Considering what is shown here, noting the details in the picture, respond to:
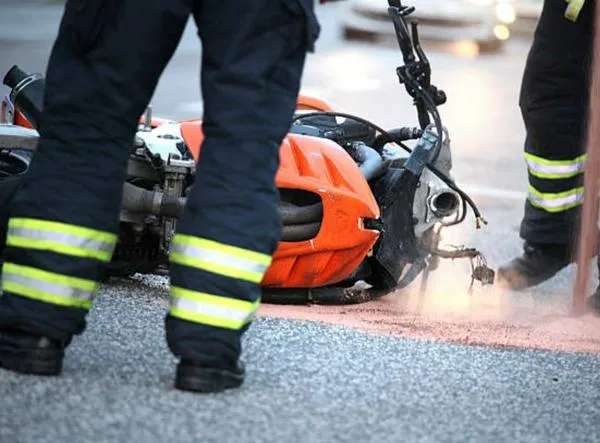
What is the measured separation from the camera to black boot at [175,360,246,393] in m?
3.95

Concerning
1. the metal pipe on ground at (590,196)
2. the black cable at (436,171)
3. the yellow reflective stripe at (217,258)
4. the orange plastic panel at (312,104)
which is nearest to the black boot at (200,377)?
the yellow reflective stripe at (217,258)

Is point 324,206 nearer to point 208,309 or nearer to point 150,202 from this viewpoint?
point 150,202

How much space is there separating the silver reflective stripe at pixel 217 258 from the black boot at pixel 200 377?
24cm

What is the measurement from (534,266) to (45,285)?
123 inches

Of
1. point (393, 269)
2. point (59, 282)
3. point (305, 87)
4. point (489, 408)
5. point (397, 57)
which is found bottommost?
point (397, 57)

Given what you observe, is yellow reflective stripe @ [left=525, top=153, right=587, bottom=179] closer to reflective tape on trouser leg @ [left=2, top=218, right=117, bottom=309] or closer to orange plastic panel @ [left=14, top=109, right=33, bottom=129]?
orange plastic panel @ [left=14, top=109, right=33, bottom=129]

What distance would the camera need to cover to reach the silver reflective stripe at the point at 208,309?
12.8 ft

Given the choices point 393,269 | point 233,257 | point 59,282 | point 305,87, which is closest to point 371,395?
point 233,257

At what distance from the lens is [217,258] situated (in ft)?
12.8

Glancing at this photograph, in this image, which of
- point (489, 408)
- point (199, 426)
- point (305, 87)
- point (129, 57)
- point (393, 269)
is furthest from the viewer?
point (305, 87)

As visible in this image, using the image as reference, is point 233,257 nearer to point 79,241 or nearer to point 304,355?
point 79,241

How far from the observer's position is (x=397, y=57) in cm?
1547

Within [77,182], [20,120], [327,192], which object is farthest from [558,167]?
[77,182]

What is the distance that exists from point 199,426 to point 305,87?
29.5ft
